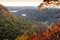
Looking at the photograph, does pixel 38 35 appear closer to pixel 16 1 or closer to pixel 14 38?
pixel 14 38

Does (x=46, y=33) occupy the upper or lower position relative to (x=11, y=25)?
lower

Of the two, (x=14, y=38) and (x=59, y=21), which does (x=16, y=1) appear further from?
(x=59, y=21)

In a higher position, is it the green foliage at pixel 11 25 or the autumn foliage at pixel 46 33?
the green foliage at pixel 11 25

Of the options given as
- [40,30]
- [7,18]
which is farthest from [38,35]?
[7,18]

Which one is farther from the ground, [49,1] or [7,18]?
[49,1]

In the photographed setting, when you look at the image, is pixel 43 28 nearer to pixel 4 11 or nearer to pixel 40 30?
pixel 40 30

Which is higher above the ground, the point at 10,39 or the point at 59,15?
the point at 59,15

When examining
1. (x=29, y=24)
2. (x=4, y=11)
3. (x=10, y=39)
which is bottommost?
(x=10, y=39)

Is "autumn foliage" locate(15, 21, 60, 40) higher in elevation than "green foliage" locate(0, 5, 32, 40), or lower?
lower

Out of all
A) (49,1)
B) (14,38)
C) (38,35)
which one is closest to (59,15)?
(49,1)
